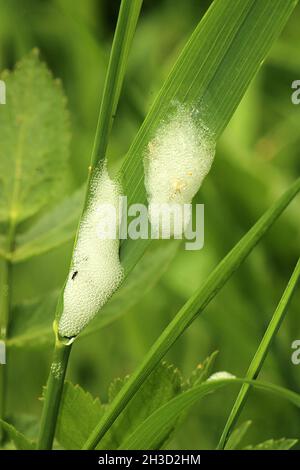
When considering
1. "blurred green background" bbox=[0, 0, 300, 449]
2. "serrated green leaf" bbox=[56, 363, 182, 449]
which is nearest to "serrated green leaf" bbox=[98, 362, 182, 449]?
"serrated green leaf" bbox=[56, 363, 182, 449]

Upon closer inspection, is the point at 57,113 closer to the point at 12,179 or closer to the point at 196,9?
the point at 12,179

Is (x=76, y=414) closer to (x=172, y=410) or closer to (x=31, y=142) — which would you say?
(x=172, y=410)

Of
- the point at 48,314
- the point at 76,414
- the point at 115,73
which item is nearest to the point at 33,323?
→ the point at 48,314

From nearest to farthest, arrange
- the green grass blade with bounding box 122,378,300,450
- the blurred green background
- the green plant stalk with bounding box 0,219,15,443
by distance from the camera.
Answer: the green grass blade with bounding box 122,378,300,450, the green plant stalk with bounding box 0,219,15,443, the blurred green background

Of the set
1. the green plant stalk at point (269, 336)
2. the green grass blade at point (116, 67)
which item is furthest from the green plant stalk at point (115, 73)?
the green plant stalk at point (269, 336)

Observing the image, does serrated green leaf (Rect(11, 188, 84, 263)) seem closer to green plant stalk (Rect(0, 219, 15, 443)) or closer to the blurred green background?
green plant stalk (Rect(0, 219, 15, 443))
